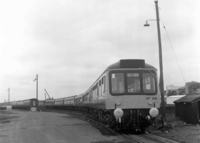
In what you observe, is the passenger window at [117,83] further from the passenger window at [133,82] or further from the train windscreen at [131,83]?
the passenger window at [133,82]

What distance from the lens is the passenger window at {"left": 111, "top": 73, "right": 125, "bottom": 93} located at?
1415 centimetres

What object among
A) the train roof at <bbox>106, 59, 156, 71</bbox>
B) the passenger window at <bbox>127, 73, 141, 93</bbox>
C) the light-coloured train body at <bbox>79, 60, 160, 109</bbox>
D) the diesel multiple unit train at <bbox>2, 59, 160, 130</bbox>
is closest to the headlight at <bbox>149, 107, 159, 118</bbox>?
the diesel multiple unit train at <bbox>2, 59, 160, 130</bbox>

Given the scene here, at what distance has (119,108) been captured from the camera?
1365 centimetres

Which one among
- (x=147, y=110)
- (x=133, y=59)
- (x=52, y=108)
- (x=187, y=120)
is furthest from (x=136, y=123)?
(x=52, y=108)

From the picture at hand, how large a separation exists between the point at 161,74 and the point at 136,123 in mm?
3364

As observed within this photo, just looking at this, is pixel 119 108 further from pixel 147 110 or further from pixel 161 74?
pixel 161 74

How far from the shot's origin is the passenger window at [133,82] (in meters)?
14.2

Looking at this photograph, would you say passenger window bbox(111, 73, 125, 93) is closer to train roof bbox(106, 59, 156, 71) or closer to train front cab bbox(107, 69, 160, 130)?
train front cab bbox(107, 69, 160, 130)

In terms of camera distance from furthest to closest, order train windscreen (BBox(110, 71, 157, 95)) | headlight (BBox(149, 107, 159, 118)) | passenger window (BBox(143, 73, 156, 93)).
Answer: passenger window (BBox(143, 73, 156, 93)), train windscreen (BBox(110, 71, 157, 95)), headlight (BBox(149, 107, 159, 118))

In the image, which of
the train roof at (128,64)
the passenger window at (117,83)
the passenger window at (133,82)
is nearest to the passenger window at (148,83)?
the passenger window at (133,82)

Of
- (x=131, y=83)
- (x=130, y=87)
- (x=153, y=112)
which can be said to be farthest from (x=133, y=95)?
(x=153, y=112)

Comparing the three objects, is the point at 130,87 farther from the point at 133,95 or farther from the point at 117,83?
the point at 117,83

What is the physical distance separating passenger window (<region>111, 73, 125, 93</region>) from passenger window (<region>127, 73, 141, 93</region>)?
0.33 meters

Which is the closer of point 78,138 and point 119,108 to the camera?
point 78,138
